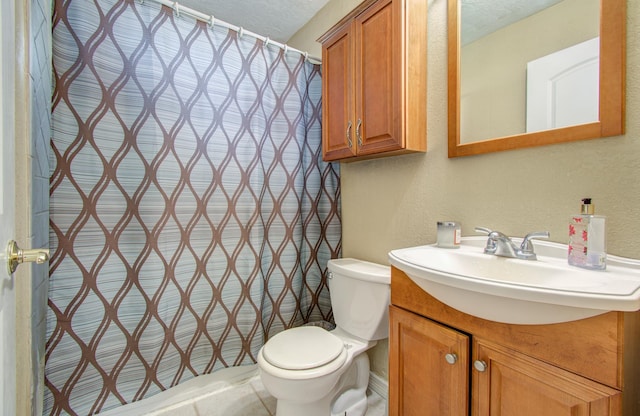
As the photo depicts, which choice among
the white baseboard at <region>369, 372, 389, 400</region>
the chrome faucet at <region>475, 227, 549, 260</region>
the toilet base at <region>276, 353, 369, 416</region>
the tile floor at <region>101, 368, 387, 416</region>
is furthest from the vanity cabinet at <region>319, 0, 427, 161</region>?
the tile floor at <region>101, 368, 387, 416</region>

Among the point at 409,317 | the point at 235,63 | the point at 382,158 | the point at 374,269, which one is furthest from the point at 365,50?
the point at 409,317

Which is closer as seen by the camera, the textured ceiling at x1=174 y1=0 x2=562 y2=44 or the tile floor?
the textured ceiling at x1=174 y1=0 x2=562 y2=44

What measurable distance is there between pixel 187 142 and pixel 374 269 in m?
1.14

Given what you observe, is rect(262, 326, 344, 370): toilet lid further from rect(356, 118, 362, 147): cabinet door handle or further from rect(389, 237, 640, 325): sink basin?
rect(356, 118, 362, 147): cabinet door handle

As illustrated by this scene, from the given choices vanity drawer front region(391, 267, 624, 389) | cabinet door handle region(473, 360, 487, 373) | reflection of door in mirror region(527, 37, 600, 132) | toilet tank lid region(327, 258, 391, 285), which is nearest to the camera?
vanity drawer front region(391, 267, 624, 389)

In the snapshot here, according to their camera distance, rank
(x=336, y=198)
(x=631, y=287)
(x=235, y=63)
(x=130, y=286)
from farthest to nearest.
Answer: (x=336, y=198) → (x=235, y=63) → (x=130, y=286) → (x=631, y=287)

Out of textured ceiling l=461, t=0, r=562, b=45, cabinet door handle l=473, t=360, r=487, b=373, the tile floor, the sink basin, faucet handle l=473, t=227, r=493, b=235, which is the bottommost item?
the tile floor

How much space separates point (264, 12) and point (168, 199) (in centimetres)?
151

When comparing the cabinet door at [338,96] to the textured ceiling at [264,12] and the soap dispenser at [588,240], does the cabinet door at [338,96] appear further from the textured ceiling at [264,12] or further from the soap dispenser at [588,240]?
the soap dispenser at [588,240]

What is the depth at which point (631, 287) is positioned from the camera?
1.96 ft

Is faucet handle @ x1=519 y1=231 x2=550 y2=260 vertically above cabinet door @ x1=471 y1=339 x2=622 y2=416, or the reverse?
faucet handle @ x1=519 y1=231 x2=550 y2=260

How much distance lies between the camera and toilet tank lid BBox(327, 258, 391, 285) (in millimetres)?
1350

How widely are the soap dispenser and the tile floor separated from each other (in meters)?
1.16

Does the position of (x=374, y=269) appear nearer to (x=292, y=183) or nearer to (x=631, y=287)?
(x=292, y=183)
